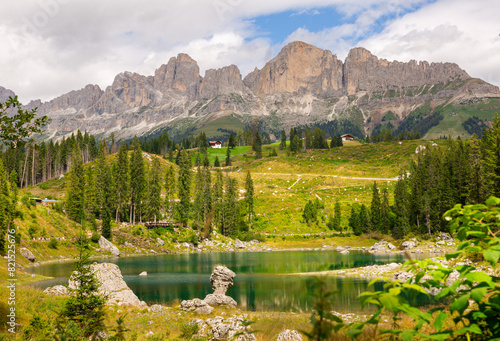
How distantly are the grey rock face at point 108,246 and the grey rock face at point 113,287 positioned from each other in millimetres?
37105

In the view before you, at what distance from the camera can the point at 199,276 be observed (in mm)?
44219

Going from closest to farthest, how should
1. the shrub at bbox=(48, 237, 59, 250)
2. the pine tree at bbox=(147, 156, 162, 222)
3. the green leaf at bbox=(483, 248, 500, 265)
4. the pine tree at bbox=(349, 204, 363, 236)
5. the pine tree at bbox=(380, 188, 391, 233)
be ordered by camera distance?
1. the green leaf at bbox=(483, 248, 500, 265)
2. the shrub at bbox=(48, 237, 59, 250)
3. the pine tree at bbox=(147, 156, 162, 222)
4. the pine tree at bbox=(380, 188, 391, 233)
5. the pine tree at bbox=(349, 204, 363, 236)

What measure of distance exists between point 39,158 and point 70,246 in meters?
86.4

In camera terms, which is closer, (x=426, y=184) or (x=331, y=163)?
(x=426, y=184)

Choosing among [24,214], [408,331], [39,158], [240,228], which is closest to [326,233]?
[240,228]

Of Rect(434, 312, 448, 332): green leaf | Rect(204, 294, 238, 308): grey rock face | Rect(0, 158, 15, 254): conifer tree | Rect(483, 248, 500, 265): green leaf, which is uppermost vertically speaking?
Rect(483, 248, 500, 265): green leaf

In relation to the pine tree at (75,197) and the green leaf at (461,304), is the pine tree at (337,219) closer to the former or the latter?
the pine tree at (75,197)

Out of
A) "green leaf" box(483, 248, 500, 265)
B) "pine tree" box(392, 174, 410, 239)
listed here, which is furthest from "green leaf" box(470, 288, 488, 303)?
"pine tree" box(392, 174, 410, 239)

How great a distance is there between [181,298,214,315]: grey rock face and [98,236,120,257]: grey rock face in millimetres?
44205

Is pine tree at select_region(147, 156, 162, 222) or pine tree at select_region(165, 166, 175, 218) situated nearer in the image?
pine tree at select_region(147, 156, 162, 222)

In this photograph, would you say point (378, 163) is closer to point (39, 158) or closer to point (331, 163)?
point (331, 163)

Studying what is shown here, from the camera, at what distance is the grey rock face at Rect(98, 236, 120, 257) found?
64.8 meters

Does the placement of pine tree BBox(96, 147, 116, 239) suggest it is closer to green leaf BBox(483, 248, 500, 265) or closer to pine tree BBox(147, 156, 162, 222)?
pine tree BBox(147, 156, 162, 222)

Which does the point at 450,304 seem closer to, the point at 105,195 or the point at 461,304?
the point at 461,304
